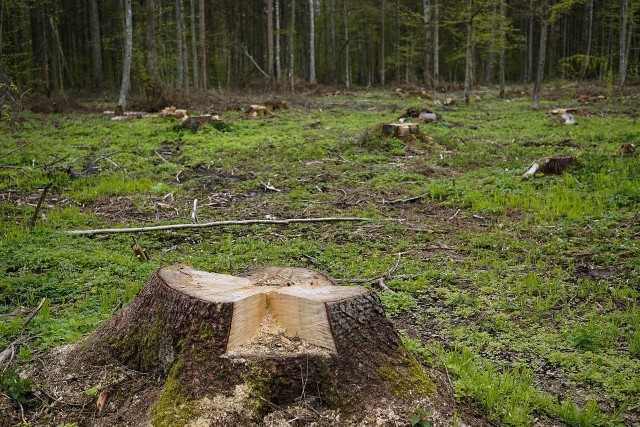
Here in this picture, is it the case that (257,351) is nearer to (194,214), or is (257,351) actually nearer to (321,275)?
(321,275)

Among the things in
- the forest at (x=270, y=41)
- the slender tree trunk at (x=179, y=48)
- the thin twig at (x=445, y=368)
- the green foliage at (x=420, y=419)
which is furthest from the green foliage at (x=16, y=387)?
the slender tree trunk at (x=179, y=48)

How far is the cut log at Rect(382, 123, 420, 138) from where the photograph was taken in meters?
13.7

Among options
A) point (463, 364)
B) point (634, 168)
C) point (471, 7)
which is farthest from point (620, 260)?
point (471, 7)

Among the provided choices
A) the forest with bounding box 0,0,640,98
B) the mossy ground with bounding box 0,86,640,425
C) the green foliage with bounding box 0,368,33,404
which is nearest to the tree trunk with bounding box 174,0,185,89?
the forest with bounding box 0,0,640,98

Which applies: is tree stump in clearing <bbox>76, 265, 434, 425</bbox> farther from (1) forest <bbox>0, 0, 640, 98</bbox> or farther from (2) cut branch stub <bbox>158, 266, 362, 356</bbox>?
(1) forest <bbox>0, 0, 640, 98</bbox>

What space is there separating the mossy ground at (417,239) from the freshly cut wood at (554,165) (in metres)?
0.25

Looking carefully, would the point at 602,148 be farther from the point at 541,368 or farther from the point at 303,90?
the point at 303,90

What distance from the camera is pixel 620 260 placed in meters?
6.06

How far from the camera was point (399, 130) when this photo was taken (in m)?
13.8

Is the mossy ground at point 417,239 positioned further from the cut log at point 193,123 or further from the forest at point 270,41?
the forest at point 270,41

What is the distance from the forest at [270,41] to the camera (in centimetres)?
2378

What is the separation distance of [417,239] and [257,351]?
182 inches

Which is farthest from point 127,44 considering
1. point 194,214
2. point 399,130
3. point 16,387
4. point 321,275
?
point 16,387

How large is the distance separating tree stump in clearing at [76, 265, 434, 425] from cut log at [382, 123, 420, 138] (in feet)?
35.2
